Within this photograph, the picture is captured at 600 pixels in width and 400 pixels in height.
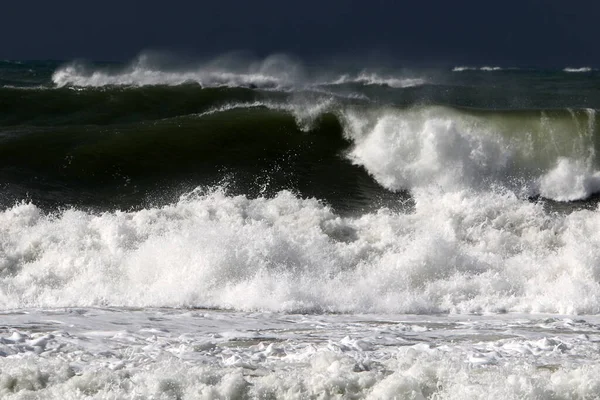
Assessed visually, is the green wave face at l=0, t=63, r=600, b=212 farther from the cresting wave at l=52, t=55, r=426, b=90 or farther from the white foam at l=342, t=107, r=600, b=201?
the cresting wave at l=52, t=55, r=426, b=90

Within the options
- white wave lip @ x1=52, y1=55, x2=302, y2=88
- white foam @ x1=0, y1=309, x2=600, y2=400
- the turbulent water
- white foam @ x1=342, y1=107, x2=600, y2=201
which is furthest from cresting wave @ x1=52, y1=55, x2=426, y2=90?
white foam @ x1=0, y1=309, x2=600, y2=400

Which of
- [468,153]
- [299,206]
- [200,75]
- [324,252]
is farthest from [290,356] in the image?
[200,75]

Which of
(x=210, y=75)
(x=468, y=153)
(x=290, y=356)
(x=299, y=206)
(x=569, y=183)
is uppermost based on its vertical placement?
(x=210, y=75)

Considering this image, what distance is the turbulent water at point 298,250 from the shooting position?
6141 millimetres

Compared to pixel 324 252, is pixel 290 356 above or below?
below

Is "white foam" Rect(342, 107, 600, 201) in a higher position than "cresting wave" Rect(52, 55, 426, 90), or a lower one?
lower

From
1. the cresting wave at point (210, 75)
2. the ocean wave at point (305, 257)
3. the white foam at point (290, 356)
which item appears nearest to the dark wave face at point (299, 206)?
the ocean wave at point (305, 257)

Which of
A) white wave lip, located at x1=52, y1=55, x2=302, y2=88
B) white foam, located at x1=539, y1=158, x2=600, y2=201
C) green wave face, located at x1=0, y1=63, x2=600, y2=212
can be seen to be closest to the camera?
green wave face, located at x1=0, y1=63, x2=600, y2=212

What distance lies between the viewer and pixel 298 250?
33.7 feet

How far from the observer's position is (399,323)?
323 inches

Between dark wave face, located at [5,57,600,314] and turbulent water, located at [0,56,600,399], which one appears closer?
turbulent water, located at [0,56,600,399]

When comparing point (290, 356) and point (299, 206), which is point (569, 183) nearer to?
point (299, 206)

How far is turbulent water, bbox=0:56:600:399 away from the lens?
6.14 meters

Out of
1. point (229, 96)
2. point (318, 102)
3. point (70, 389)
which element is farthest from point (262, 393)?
point (229, 96)
